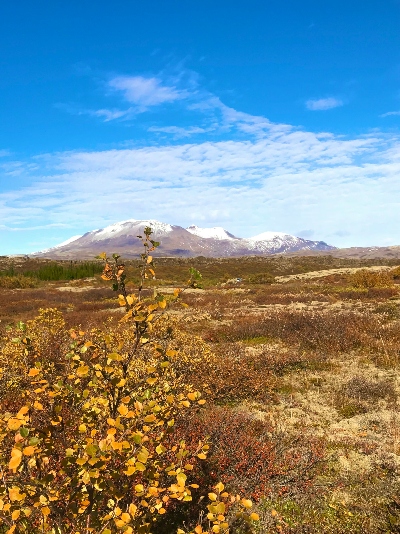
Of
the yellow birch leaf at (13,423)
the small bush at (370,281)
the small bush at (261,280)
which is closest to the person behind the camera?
the yellow birch leaf at (13,423)

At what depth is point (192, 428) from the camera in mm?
6840

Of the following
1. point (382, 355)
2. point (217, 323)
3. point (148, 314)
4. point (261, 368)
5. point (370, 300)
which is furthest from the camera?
point (370, 300)

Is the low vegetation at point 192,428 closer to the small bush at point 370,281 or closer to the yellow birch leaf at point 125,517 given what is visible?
the yellow birch leaf at point 125,517

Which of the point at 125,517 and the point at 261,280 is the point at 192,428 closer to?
the point at 125,517

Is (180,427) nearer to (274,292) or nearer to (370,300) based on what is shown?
(370,300)

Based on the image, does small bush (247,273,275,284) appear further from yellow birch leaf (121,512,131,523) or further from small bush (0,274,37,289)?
yellow birch leaf (121,512,131,523)

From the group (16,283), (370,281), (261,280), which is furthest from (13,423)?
(16,283)

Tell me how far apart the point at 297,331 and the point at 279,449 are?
30.9 ft

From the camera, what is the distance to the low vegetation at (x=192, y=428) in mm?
2613

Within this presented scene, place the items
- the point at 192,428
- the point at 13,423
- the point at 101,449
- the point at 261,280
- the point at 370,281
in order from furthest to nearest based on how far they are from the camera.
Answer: the point at 261,280 → the point at 370,281 → the point at 192,428 → the point at 101,449 → the point at 13,423

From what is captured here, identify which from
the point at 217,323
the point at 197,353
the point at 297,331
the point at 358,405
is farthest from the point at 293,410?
the point at 217,323

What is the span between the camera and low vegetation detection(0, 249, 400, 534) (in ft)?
8.57

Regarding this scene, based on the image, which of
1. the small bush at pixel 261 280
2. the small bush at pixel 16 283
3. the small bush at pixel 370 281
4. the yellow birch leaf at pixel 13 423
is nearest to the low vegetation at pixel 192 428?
the yellow birch leaf at pixel 13 423

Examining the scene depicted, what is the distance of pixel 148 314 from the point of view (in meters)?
2.68
